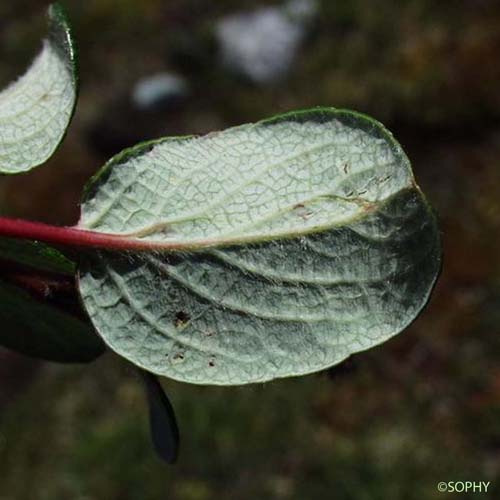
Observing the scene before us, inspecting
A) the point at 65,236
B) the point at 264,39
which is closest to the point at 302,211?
the point at 65,236

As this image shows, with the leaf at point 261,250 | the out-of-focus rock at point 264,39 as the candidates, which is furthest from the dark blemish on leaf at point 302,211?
the out-of-focus rock at point 264,39

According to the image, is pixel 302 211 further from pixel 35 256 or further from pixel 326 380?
pixel 326 380

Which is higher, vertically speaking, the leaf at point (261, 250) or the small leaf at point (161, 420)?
the leaf at point (261, 250)

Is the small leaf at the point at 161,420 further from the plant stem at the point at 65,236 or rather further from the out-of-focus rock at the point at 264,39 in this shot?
the out-of-focus rock at the point at 264,39

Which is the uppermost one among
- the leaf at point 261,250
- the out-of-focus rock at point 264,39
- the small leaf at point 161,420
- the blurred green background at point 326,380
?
the leaf at point 261,250

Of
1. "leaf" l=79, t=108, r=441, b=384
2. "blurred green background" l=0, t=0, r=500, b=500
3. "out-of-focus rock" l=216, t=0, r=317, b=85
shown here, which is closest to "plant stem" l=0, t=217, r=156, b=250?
"leaf" l=79, t=108, r=441, b=384

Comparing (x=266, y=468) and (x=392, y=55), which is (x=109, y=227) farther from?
(x=392, y=55)

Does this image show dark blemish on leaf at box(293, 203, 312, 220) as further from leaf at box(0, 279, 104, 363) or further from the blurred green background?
the blurred green background
